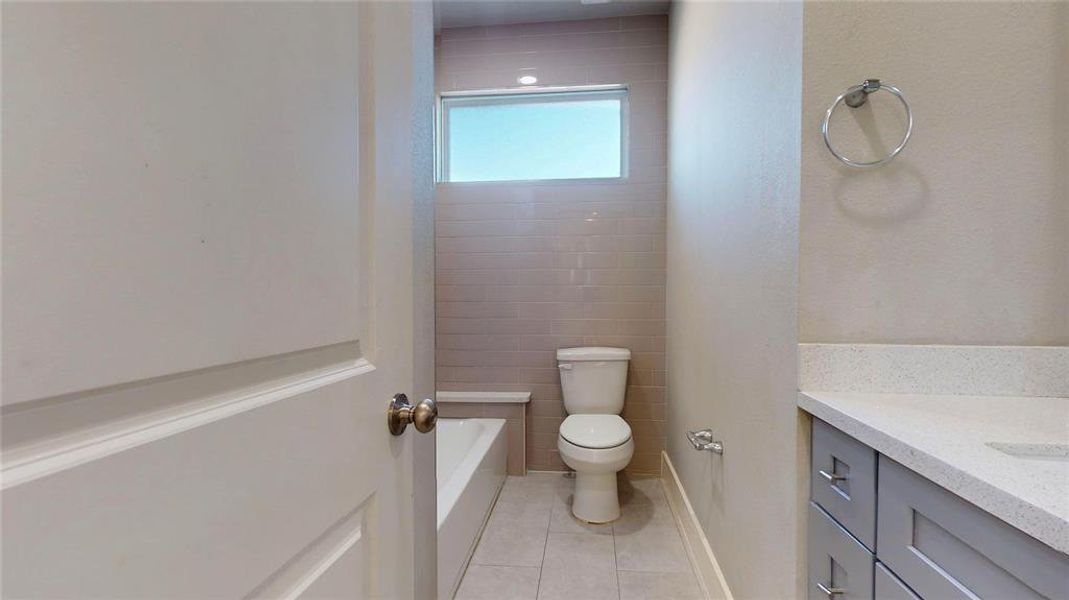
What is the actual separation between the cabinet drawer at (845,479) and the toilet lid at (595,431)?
114 centimetres

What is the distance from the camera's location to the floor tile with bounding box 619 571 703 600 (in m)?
1.58

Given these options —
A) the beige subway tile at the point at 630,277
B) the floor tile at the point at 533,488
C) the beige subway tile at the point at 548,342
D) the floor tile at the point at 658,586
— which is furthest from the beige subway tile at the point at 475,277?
the floor tile at the point at 658,586

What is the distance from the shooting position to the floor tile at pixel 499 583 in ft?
5.19

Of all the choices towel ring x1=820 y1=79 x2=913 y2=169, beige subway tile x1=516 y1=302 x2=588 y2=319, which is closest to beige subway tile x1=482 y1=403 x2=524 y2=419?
beige subway tile x1=516 y1=302 x2=588 y2=319

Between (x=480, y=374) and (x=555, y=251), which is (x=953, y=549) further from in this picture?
(x=480, y=374)

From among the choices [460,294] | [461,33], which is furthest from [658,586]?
[461,33]

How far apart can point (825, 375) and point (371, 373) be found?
2.94ft

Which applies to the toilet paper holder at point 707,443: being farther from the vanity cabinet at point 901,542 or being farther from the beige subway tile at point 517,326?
the beige subway tile at point 517,326

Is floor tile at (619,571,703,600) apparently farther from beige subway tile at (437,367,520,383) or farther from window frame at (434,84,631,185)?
window frame at (434,84,631,185)

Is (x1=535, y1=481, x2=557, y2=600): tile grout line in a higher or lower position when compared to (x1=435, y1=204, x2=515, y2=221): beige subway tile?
lower

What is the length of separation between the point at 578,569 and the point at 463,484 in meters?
0.55

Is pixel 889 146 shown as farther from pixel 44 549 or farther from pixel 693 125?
pixel 44 549

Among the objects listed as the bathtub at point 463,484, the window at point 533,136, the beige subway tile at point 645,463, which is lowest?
the beige subway tile at point 645,463

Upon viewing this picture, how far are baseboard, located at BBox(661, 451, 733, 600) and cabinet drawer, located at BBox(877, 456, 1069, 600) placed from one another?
33.5 inches
